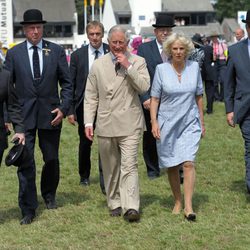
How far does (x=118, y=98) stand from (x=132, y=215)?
1.22 m

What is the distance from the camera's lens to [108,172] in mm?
7594

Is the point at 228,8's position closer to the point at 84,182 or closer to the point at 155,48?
the point at 155,48

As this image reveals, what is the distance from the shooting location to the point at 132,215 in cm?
717

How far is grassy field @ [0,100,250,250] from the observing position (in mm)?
6531

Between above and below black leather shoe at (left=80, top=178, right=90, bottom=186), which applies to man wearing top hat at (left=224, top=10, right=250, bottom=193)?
above

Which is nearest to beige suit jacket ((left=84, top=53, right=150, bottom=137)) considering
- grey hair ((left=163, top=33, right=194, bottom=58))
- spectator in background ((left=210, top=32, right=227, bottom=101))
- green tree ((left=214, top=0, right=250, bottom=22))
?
grey hair ((left=163, top=33, right=194, bottom=58))

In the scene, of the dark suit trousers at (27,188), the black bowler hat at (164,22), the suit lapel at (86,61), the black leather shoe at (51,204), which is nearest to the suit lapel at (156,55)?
the black bowler hat at (164,22)

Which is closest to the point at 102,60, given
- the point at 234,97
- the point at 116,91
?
the point at 116,91

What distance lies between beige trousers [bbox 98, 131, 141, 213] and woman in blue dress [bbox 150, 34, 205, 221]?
12.5 inches

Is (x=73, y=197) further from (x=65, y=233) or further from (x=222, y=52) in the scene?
(x=222, y=52)

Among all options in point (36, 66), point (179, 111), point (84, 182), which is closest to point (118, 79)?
point (179, 111)

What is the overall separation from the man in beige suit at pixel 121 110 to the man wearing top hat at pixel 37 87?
0.46 metres

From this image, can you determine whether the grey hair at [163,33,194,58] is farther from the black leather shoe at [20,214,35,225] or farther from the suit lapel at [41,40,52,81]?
the black leather shoe at [20,214,35,225]

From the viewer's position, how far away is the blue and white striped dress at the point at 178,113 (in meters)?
7.26
